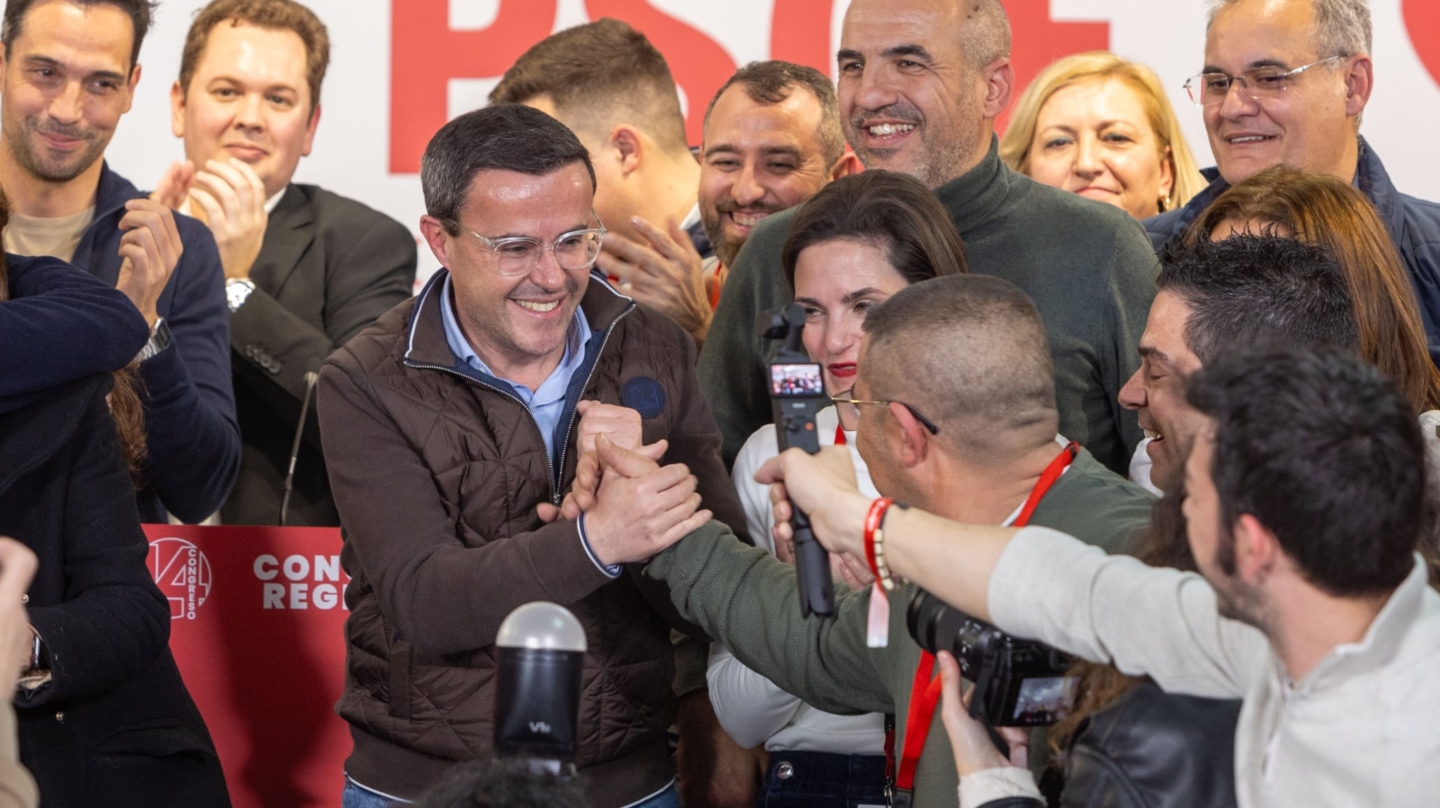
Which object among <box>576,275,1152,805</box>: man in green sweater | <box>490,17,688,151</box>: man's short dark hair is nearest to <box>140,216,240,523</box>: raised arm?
<box>490,17,688,151</box>: man's short dark hair

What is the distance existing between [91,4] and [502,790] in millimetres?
3373

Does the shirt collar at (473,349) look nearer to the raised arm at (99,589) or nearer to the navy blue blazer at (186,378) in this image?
the raised arm at (99,589)

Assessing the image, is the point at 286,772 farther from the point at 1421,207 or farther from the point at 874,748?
the point at 1421,207

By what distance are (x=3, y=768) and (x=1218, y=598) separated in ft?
4.24

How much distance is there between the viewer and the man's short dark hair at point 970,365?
7.56ft

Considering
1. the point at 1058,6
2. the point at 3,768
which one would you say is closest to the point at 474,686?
the point at 3,768

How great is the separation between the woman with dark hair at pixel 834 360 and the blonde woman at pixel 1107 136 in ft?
5.66

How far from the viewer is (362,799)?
2.77 metres

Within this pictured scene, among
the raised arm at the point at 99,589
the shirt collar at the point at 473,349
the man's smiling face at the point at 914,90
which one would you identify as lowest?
the raised arm at the point at 99,589

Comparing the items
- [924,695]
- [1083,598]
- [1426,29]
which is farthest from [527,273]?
[1426,29]

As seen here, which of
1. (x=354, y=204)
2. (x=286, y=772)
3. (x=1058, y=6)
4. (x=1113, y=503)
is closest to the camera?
(x=1113, y=503)

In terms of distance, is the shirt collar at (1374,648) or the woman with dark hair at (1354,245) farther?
the woman with dark hair at (1354,245)

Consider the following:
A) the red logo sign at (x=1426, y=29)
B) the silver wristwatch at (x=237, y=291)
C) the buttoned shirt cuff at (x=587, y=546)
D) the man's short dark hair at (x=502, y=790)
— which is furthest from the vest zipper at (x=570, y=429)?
the red logo sign at (x=1426, y=29)

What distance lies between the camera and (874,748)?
2.89 m
